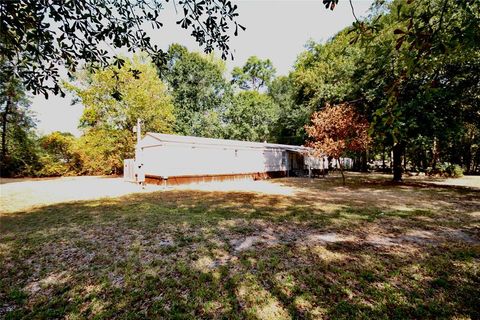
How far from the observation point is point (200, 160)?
1747 centimetres

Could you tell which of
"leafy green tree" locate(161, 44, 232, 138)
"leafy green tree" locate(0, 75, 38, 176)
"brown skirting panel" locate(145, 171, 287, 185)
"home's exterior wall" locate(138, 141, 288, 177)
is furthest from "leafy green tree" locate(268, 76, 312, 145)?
"leafy green tree" locate(0, 75, 38, 176)

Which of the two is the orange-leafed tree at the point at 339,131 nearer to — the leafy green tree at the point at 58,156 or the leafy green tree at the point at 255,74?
the leafy green tree at the point at 58,156

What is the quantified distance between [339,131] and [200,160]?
9787mm

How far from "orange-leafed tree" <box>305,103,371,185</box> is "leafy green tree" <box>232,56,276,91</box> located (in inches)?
1311

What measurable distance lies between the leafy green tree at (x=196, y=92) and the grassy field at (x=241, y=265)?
27888 mm

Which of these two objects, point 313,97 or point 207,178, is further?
point 313,97

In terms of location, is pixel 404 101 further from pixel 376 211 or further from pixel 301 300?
pixel 301 300

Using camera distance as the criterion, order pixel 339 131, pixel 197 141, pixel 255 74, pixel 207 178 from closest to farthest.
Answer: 1. pixel 339 131
2. pixel 197 141
3. pixel 207 178
4. pixel 255 74

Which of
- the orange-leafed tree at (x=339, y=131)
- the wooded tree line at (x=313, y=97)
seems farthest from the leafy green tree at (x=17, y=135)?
the orange-leafed tree at (x=339, y=131)

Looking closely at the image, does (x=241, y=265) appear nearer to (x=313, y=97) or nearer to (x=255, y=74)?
(x=313, y=97)

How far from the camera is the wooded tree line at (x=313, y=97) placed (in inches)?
88.9

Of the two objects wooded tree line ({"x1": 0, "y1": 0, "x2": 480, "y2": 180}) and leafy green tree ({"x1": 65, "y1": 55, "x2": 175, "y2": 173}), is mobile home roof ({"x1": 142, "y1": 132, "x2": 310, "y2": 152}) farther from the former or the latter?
leafy green tree ({"x1": 65, "y1": 55, "x2": 175, "y2": 173})

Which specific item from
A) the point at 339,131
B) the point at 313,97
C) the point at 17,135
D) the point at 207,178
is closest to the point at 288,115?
the point at 313,97

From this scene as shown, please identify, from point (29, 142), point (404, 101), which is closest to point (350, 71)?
point (404, 101)
